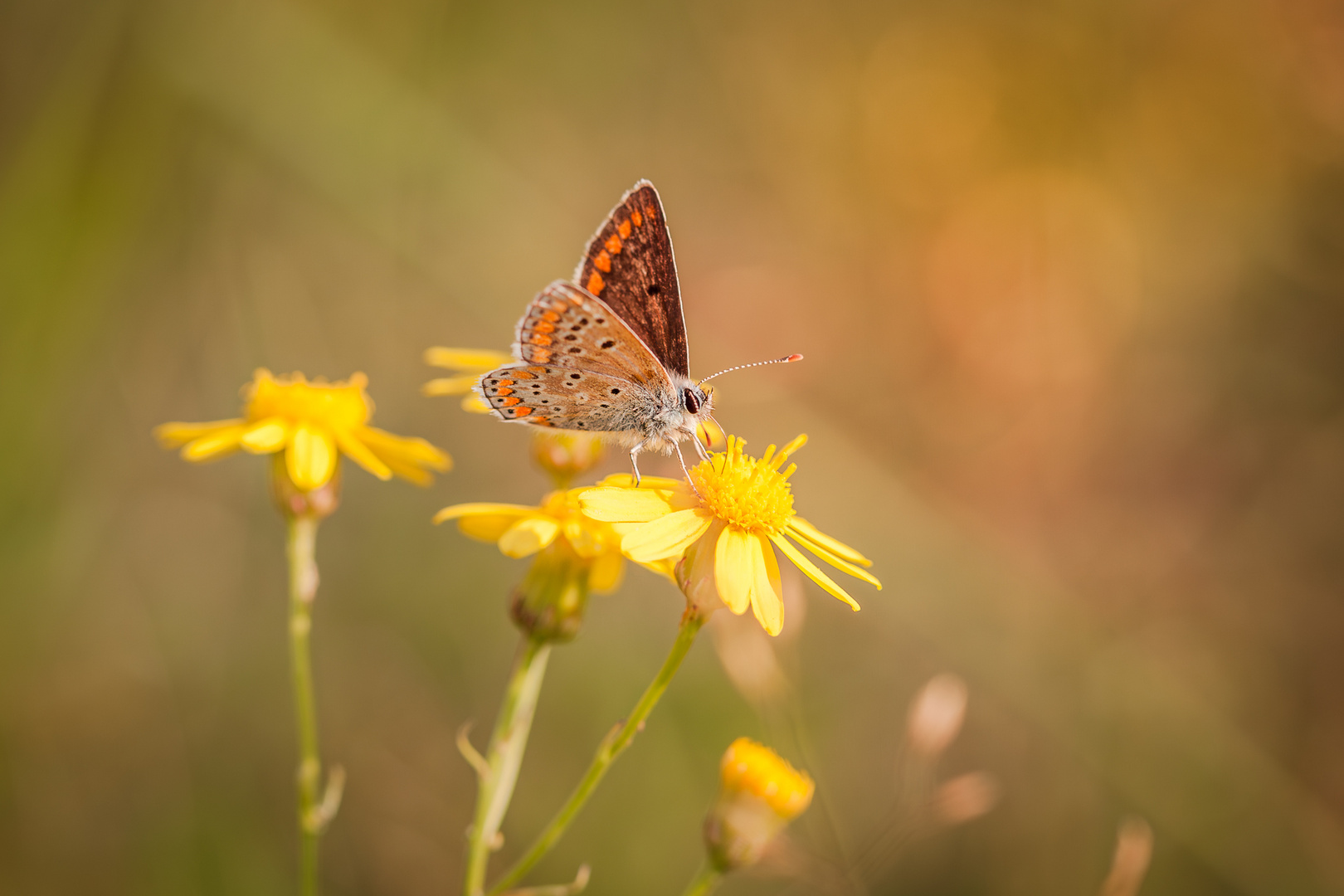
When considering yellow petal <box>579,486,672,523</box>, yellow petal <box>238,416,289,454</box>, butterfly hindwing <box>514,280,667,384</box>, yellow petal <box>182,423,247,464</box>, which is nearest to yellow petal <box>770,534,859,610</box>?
yellow petal <box>579,486,672,523</box>

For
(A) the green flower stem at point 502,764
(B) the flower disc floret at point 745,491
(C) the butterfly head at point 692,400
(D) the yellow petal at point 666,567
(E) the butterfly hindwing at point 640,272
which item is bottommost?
(A) the green flower stem at point 502,764

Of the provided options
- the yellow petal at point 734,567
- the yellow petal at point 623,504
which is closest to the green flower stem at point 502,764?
the yellow petal at point 623,504

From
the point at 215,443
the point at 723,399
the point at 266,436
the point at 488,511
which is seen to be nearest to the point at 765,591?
the point at 488,511

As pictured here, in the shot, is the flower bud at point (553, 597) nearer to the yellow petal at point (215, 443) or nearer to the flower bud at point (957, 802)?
the yellow petal at point (215, 443)

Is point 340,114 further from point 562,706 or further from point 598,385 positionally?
point 562,706

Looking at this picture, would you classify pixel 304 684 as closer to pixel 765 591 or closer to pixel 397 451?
pixel 397 451

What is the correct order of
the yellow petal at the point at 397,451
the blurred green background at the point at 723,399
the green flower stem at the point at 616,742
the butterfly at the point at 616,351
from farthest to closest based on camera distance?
the blurred green background at the point at 723,399
the yellow petal at the point at 397,451
the butterfly at the point at 616,351
the green flower stem at the point at 616,742

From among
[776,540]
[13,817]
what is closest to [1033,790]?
[776,540]
